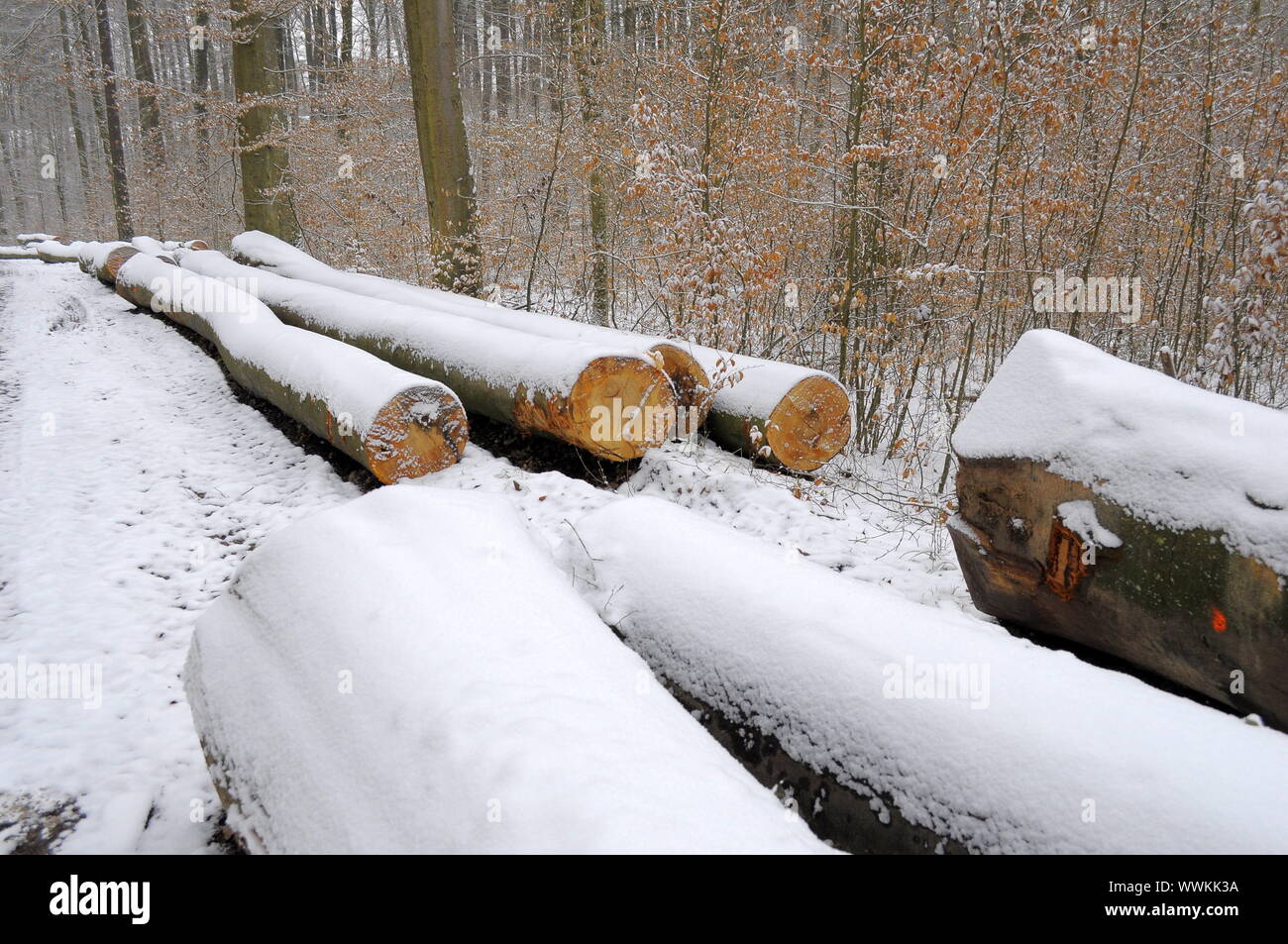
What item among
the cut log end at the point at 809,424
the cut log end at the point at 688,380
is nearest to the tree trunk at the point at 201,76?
the cut log end at the point at 688,380

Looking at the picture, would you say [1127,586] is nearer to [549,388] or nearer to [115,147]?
[549,388]

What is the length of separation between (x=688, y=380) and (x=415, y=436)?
1995mm

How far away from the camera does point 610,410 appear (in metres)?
4.66

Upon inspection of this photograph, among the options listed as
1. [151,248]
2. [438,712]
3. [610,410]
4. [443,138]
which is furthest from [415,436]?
[151,248]

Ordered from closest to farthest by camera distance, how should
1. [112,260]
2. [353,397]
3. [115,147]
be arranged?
[353,397], [112,260], [115,147]

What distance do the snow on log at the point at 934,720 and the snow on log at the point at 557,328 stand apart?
2.71m

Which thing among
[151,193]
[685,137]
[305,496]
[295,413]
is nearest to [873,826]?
[305,496]

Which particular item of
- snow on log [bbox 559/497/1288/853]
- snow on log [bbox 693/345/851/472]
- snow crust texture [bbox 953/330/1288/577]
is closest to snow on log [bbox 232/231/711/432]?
snow on log [bbox 693/345/851/472]

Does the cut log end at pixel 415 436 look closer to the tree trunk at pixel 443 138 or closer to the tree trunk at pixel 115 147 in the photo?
the tree trunk at pixel 443 138

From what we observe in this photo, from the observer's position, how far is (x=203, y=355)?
8.41m

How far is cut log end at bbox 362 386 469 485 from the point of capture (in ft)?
14.9

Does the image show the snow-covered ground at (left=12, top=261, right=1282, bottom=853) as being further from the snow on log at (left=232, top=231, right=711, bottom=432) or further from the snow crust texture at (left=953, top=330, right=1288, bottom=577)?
the snow crust texture at (left=953, top=330, right=1288, bottom=577)

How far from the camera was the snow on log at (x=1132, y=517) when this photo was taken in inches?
84.4

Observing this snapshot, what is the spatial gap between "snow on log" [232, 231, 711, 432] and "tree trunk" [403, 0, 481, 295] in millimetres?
797
